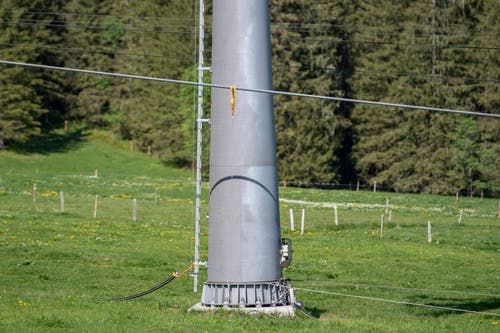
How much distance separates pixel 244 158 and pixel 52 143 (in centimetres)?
8252

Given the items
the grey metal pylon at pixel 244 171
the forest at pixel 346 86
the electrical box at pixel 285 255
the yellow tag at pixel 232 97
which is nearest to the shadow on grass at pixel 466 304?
the electrical box at pixel 285 255

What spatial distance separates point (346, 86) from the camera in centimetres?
9675

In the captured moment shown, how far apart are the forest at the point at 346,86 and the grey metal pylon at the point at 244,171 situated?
58546 mm

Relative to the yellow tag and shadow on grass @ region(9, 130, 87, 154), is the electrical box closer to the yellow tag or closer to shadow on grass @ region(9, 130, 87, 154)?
the yellow tag

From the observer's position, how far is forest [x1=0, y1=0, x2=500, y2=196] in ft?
287

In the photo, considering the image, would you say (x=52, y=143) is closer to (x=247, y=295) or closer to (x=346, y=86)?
(x=346, y=86)

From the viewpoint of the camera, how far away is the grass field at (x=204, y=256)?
69.8ft

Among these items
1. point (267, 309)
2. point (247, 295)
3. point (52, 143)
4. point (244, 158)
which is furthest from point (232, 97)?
point (52, 143)

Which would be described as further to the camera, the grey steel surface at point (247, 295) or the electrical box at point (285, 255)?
the electrical box at point (285, 255)

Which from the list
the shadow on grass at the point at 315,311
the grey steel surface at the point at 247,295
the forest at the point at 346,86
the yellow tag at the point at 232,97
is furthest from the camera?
the forest at the point at 346,86

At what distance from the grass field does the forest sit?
16.9 m

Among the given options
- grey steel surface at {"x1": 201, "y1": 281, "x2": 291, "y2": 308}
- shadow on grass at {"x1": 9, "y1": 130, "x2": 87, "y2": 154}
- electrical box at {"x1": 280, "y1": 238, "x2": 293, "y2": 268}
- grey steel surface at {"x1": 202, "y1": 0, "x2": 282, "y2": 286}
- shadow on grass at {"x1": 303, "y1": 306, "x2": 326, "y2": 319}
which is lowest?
shadow on grass at {"x1": 9, "y1": 130, "x2": 87, "y2": 154}

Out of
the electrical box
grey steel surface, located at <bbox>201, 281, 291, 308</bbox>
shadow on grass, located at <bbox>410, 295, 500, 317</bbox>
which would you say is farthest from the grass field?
the electrical box

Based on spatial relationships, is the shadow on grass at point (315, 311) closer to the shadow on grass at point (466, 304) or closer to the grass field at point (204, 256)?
the grass field at point (204, 256)
